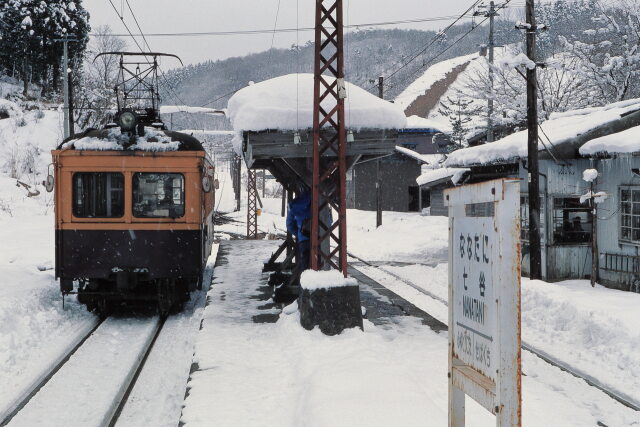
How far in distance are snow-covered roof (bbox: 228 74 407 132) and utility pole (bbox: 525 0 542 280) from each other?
15.6 ft

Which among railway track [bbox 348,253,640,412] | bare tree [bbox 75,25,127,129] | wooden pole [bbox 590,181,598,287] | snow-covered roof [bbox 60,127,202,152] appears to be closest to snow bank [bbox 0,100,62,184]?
bare tree [bbox 75,25,127,129]

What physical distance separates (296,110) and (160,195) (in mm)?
2906

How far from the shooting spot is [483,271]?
9.95 ft

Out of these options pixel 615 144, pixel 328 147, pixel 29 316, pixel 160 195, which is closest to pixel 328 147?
pixel 328 147

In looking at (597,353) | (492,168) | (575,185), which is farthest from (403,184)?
(597,353)

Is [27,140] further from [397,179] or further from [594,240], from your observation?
[594,240]

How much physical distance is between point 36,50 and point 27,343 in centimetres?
3827

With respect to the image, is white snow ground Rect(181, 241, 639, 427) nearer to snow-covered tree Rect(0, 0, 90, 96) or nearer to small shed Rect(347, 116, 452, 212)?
small shed Rect(347, 116, 452, 212)

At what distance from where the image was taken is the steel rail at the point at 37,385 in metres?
5.78

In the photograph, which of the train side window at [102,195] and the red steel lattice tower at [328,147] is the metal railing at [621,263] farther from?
the train side window at [102,195]

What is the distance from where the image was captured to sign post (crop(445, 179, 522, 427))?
281 cm

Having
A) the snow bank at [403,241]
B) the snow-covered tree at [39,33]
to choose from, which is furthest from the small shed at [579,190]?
the snow-covered tree at [39,33]

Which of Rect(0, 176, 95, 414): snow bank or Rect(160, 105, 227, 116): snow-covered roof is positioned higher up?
Rect(160, 105, 227, 116): snow-covered roof

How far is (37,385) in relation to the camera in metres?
6.58
